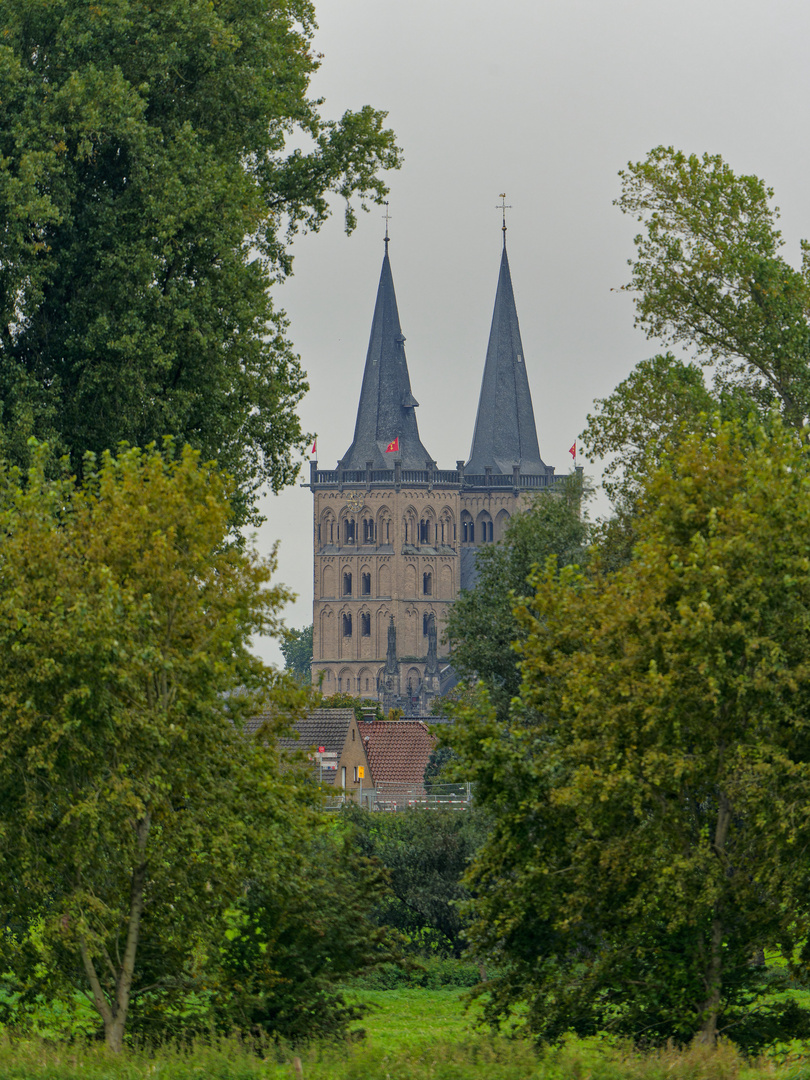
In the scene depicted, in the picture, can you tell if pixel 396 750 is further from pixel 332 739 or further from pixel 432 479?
pixel 432 479

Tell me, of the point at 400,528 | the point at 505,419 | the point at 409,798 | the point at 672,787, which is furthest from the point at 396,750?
the point at 505,419

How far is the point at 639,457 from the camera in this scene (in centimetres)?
2891

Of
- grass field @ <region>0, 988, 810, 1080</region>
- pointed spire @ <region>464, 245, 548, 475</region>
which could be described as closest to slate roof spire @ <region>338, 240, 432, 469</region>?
pointed spire @ <region>464, 245, 548, 475</region>

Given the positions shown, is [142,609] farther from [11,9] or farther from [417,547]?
[417,547]

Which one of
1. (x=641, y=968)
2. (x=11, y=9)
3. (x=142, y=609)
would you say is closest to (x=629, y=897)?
(x=641, y=968)

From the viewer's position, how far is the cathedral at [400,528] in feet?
495

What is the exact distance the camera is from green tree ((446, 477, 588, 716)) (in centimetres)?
4184

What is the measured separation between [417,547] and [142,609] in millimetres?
138235

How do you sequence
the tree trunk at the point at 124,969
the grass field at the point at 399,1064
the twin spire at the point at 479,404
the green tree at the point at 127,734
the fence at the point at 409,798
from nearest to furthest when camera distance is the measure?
the grass field at the point at 399,1064
the green tree at the point at 127,734
the tree trunk at the point at 124,969
the fence at the point at 409,798
the twin spire at the point at 479,404

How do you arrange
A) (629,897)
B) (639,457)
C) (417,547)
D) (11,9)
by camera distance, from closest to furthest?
(629,897) → (11,9) → (639,457) → (417,547)

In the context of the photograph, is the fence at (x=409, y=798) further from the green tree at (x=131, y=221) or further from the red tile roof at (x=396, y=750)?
the green tree at (x=131, y=221)

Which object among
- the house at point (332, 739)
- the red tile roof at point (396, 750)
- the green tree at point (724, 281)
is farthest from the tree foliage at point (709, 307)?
the red tile roof at point (396, 750)

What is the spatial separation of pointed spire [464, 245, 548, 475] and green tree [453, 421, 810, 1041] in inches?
5101

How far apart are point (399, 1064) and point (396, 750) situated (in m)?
55.9
